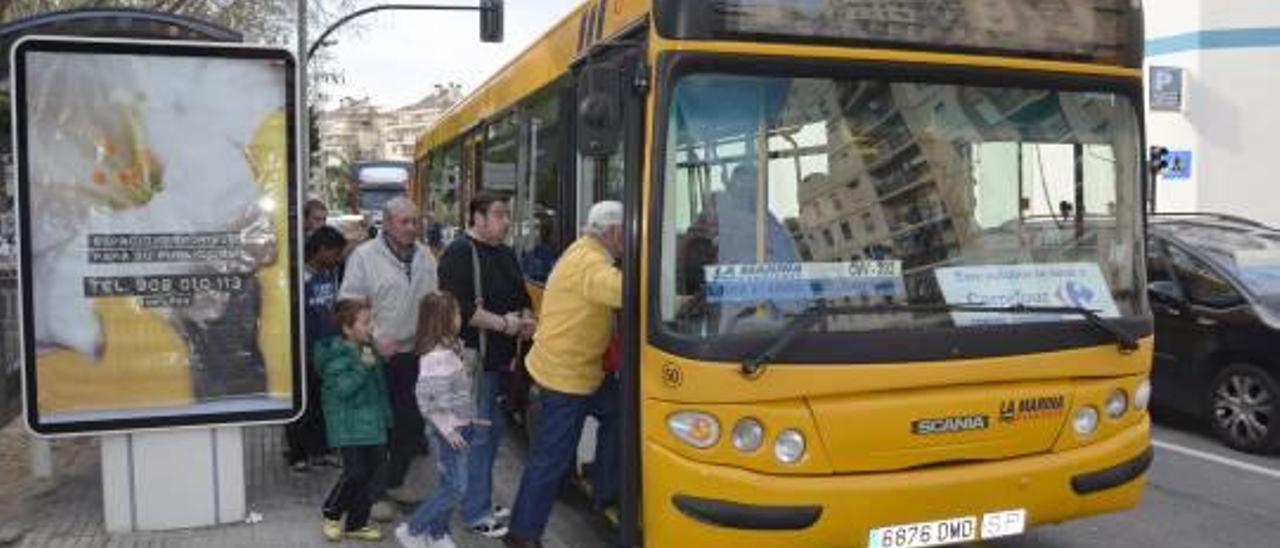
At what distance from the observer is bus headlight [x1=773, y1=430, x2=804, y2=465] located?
4.64m

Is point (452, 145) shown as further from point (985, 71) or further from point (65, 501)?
point (985, 71)

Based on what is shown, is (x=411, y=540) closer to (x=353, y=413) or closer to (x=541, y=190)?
(x=353, y=413)

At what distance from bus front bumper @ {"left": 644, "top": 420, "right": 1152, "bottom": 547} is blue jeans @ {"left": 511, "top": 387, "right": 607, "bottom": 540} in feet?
2.62

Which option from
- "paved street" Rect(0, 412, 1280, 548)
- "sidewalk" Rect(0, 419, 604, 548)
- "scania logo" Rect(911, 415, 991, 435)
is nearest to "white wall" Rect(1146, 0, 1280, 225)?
"paved street" Rect(0, 412, 1280, 548)

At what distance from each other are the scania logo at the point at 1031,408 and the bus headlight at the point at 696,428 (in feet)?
3.74

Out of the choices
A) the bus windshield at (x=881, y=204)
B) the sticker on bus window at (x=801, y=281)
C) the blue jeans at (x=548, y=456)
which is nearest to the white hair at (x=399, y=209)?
the blue jeans at (x=548, y=456)

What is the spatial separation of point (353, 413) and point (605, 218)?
163 cm

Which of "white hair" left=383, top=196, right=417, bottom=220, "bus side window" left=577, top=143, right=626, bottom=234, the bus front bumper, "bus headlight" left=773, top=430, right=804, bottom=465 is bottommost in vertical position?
the bus front bumper

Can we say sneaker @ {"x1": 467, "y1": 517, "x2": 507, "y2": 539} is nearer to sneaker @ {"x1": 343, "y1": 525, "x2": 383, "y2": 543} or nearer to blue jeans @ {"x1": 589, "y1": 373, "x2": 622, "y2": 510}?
sneaker @ {"x1": 343, "y1": 525, "x2": 383, "y2": 543}

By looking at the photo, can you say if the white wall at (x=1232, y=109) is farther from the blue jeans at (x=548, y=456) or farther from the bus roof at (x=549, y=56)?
the blue jeans at (x=548, y=456)

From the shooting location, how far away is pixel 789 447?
466 centimetres

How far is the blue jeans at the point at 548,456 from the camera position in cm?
555

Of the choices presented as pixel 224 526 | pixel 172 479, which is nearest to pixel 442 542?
pixel 224 526

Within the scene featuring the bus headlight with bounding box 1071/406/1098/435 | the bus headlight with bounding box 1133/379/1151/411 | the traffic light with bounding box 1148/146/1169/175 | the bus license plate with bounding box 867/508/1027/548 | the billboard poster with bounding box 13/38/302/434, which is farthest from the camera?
the traffic light with bounding box 1148/146/1169/175
